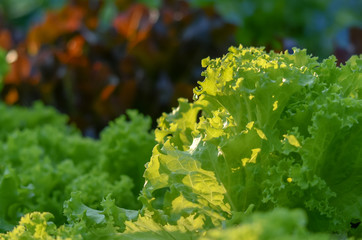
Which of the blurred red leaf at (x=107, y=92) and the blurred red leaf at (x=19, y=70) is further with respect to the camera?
the blurred red leaf at (x=19, y=70)

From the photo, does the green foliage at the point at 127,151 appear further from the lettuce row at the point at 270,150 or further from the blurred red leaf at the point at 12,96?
the blurred red leaf at the point at 12,96

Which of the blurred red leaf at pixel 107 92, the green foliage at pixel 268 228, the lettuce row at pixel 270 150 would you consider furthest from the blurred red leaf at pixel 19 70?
the green foliage at pixel 268 228

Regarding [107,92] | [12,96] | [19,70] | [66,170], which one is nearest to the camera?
[66,170]

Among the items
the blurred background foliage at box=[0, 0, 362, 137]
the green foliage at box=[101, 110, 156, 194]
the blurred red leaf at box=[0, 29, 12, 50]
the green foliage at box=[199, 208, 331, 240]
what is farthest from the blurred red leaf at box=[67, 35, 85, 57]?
the green foliage at box=[199, 208, 331, 240]

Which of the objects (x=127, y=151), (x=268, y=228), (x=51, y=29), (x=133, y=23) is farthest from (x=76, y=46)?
(x=268, y=228)

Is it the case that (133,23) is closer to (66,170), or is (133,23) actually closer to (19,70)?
(19,70)

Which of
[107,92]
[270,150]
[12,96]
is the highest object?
[12,96]
